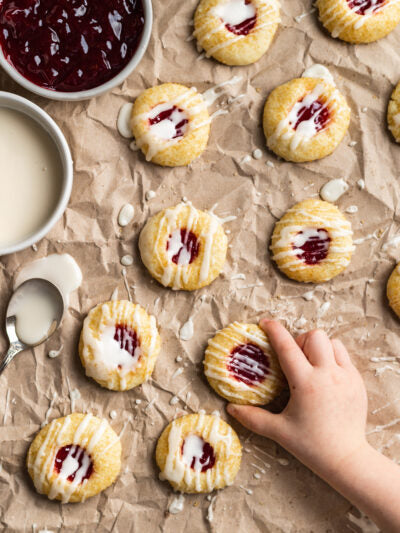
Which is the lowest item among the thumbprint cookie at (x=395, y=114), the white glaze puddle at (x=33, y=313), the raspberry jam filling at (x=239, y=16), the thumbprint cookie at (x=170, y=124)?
the white glaze puddle at (x=33, y=313)

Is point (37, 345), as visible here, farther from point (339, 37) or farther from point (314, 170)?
point (339, 37)

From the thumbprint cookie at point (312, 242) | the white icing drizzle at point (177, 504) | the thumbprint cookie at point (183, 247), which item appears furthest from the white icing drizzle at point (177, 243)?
the white icing drizzle at point (177, 504)

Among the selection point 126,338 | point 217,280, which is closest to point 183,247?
point 217,280

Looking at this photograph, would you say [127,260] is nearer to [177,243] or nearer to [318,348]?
[177,243]

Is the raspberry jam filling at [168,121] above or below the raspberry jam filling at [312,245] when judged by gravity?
above

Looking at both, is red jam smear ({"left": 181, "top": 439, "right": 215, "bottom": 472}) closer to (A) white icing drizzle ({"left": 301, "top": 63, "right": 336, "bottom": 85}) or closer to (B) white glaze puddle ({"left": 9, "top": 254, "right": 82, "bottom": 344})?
(B) white glaze puddle ({"left": 9, "top": 254, "right": 82, "bottom": 344})

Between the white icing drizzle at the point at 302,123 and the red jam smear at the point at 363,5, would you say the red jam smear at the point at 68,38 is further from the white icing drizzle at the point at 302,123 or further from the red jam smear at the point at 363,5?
the red jam smear at the point at 363,5

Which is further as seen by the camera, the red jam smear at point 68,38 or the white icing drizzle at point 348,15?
the white icing drizzle at point 348,15
